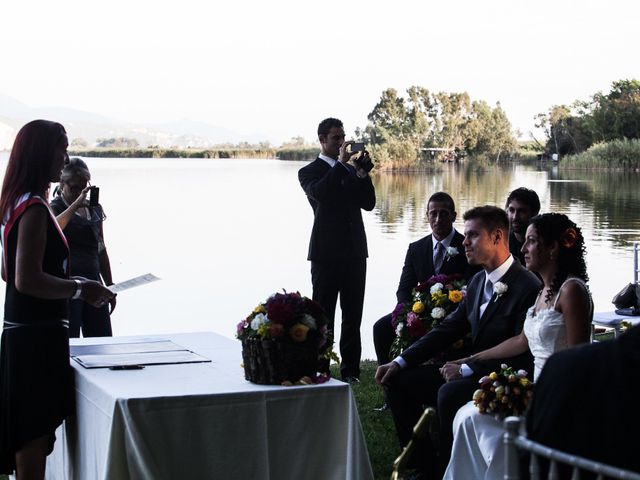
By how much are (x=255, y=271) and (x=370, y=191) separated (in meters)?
8.49

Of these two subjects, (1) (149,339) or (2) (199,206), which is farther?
(2) (199,206)

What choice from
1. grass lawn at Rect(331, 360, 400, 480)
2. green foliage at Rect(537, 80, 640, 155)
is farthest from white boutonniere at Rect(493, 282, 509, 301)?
green foliage at Rect(537, 80, 640, 155)

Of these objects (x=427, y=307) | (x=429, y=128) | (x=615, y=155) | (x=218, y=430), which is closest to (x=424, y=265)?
(x=427, y=307)

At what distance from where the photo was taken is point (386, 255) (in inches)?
667

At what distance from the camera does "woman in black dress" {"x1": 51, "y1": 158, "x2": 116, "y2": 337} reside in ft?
19.4

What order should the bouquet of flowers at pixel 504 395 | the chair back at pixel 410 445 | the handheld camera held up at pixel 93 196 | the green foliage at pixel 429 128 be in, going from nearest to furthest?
the chair back at pixel 410 445 → the bouquet of flowers at pixel 504 395 → the handheld camera held up at pixel 93 196 → the green foliage at pixel 429 128

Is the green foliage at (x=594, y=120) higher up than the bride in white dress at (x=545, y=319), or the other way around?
the green foliage at (x=594, y=120)

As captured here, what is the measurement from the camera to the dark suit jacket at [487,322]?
435 centimetres

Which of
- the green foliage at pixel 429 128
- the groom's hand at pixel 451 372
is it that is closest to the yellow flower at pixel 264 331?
the groom's hand at pixel 451 372

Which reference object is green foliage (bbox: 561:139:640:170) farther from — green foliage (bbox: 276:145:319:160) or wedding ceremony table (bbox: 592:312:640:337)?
wedding ceremony table (bbox: 592:312:640:337)

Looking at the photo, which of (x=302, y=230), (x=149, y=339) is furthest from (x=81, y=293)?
(x=302, y=230)

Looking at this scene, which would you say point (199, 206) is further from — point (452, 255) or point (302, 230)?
point (452, 255)

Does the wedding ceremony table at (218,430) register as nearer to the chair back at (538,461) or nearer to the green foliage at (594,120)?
the chair back at (538,461)

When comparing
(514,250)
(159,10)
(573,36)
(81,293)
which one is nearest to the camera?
(81,293)
